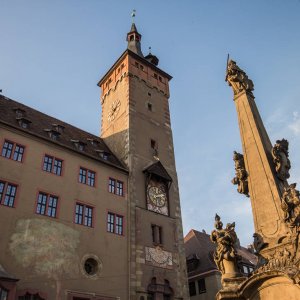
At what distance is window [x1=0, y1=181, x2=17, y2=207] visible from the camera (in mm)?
18688

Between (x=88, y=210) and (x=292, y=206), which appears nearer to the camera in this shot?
(x=292, y=206)

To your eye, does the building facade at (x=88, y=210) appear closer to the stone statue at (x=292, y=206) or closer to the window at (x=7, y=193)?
the window at (x=7, y=193)

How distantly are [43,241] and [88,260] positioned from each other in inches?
124

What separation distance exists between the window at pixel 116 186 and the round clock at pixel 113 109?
869 cm

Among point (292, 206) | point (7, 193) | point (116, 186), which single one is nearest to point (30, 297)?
point (7, 193)

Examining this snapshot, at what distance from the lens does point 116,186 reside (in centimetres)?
2478

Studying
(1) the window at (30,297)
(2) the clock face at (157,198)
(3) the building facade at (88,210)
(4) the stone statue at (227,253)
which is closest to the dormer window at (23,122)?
(3) the building facade at (88,210)

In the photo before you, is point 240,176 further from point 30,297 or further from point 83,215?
point 83,215

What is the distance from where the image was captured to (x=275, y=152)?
29.7ft

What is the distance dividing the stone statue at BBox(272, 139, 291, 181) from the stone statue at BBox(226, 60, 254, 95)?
7.90ft

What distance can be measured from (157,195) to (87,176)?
5991mm

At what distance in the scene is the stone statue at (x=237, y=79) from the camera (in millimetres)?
10891

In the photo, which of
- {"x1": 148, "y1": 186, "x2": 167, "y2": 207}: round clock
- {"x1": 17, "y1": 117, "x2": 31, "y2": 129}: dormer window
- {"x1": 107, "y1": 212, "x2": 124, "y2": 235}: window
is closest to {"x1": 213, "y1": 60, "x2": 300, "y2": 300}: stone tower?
{"x1": 107, "y1": 212, "x2": 124, "y2": 235}: window

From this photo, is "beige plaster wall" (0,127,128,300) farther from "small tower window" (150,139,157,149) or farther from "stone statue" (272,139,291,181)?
"stone statue" (272,139,291,181)
